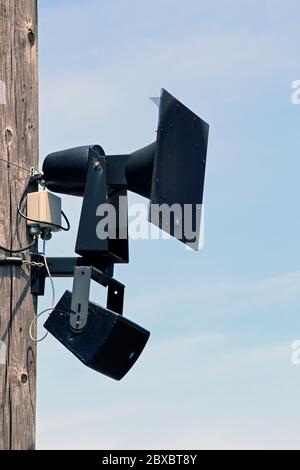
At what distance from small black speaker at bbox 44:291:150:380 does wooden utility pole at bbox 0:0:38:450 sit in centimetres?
19

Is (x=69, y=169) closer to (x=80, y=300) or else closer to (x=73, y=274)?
(x=73, y=274)

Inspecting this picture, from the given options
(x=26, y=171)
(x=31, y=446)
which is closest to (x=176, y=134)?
(x=26, y=171)

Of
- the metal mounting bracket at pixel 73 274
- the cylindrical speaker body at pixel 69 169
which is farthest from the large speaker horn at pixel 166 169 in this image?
the metal mounting bracket at pixel 73 274

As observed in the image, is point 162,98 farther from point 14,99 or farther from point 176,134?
point 14,99

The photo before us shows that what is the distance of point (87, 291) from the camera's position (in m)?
9.59

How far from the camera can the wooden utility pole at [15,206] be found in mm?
9477

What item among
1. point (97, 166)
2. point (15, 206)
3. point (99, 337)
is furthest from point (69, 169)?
point (99, 337)

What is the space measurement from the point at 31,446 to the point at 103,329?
740mm

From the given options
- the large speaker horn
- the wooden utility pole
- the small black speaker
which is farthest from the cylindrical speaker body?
the small black speaker

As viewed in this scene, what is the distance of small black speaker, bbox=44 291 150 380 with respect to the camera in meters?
9.52

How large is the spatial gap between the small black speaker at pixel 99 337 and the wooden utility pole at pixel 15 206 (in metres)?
0.19

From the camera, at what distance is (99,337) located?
9.52 meters

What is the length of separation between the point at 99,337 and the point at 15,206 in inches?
34.3

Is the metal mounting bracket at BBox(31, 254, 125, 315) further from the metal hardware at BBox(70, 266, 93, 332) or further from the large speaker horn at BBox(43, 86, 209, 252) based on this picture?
the large speaker horn at BBox(43, 86, 209, 252)
